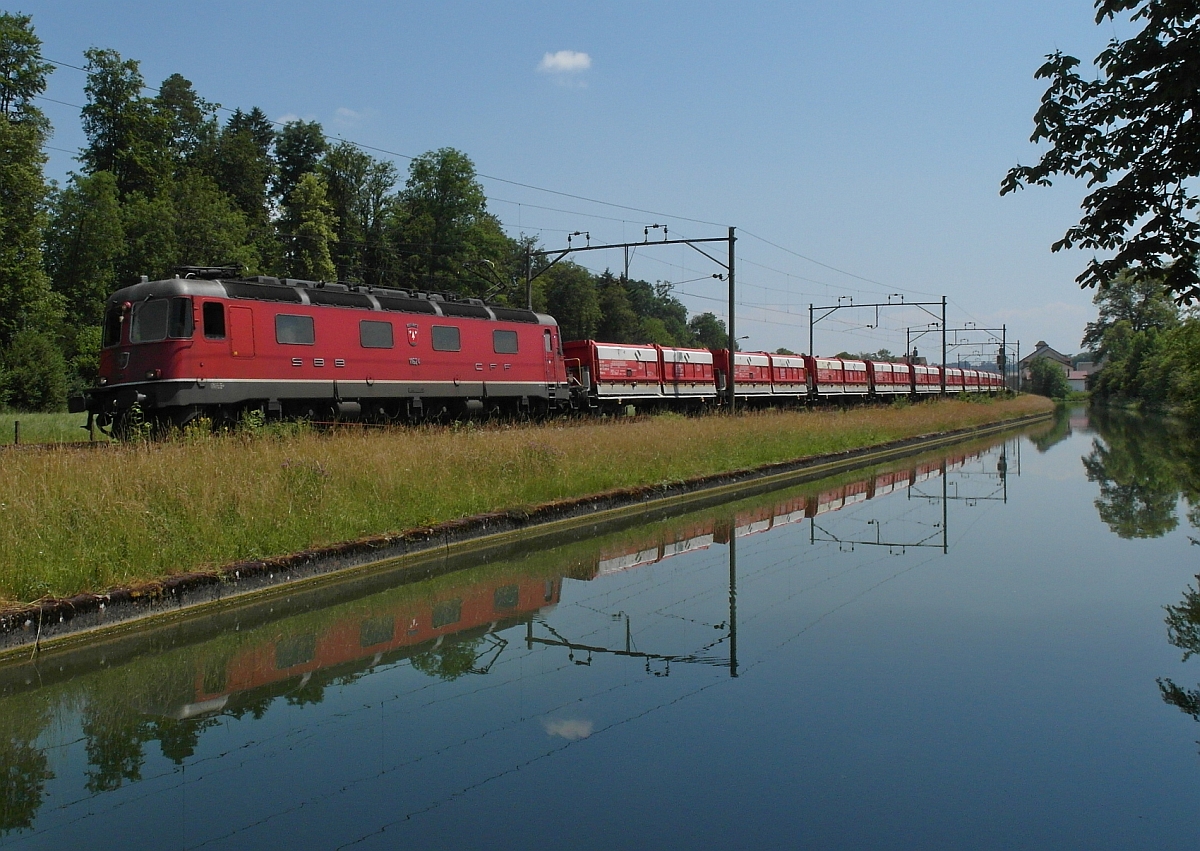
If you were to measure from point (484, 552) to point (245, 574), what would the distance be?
315 cm

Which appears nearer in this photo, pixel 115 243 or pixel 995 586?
pixel 995 586

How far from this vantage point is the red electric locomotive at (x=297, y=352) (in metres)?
17.8

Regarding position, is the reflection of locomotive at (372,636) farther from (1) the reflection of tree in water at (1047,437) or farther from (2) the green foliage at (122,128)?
(2) the green foliage at (122,128)

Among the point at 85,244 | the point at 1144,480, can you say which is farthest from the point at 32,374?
the point at 1144,480

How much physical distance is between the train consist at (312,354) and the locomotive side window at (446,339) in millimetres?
43

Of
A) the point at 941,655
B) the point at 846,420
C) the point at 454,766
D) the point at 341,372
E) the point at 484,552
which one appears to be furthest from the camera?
the point at 846,420

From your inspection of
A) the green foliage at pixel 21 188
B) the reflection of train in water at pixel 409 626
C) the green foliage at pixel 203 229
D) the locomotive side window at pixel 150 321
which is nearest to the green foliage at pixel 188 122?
the green foliage at pixel 203 229

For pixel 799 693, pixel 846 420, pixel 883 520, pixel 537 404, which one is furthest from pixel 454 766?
pixel 846 420

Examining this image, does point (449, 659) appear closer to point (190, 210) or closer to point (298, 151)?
point (190, 210)

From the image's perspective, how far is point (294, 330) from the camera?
1983 cm

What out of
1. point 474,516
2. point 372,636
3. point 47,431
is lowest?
point 372,636

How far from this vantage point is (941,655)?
6922 millimetres

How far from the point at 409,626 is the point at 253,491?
3.02 metres

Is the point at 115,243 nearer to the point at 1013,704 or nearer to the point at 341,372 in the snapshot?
the point at 341,372
